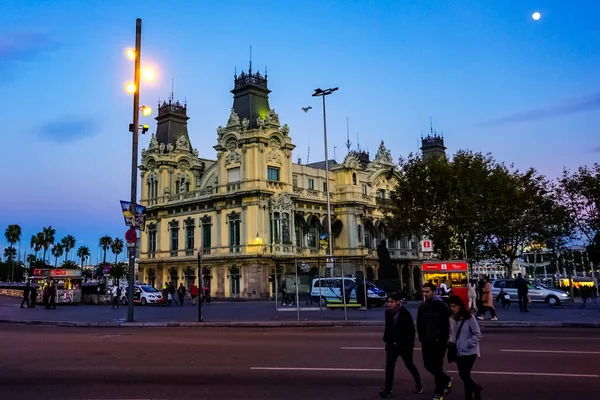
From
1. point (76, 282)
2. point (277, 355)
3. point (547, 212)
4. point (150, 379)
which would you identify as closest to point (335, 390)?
point (150, 379)

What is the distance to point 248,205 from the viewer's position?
5016 centimetres

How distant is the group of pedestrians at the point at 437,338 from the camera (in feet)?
22.7

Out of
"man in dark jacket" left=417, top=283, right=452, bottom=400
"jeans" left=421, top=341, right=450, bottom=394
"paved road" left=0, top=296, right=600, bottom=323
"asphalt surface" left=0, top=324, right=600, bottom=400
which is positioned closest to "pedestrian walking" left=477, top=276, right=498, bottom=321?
"paved road" left=0, top=296, right=600, bottom=323

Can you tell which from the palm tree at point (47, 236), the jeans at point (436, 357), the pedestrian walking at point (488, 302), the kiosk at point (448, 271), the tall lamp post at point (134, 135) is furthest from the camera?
the palm tree at point (47, 236)

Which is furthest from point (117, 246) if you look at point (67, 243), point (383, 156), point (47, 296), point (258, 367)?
point (258, 367)

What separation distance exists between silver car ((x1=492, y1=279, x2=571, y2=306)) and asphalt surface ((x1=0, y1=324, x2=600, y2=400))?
65.3ft

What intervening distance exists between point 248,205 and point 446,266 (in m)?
26.2

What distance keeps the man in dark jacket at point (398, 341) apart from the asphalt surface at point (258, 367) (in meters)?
0.33

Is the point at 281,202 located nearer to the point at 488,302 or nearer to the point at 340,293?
the point at 340,293

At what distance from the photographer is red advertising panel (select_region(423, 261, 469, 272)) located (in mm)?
27219

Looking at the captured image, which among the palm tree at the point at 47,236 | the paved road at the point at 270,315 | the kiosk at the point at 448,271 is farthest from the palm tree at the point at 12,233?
the kiosk at the point at 448,271

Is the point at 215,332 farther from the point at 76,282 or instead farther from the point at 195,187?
the point at 195,187

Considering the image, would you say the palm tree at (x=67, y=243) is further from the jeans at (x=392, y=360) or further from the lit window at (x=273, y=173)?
the jeans at (x=392, y=360)

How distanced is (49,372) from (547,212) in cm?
4052
